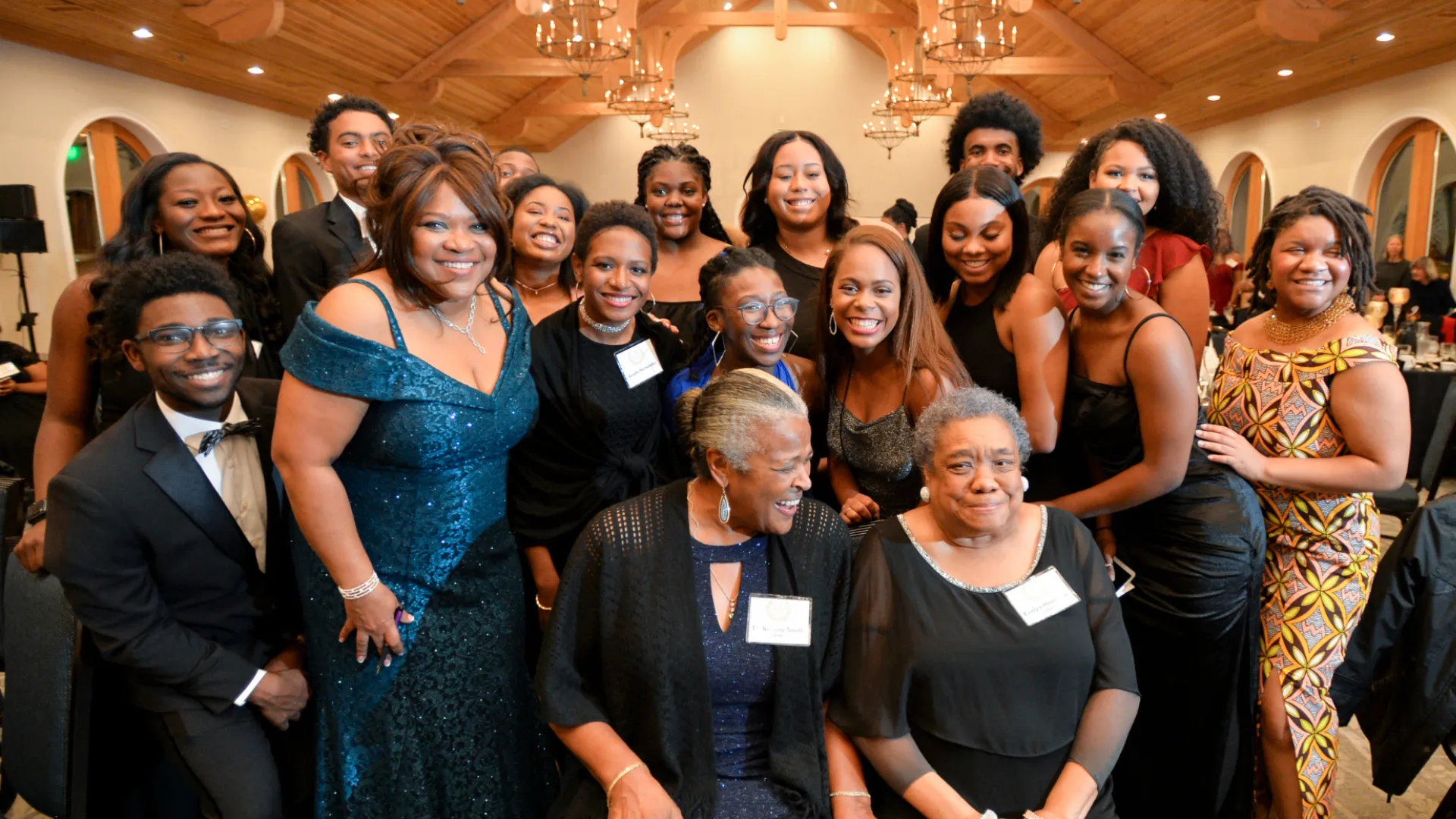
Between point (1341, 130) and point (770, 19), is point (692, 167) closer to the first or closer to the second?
point (1341, 130)

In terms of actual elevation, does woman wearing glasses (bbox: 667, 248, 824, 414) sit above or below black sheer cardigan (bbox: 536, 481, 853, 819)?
above

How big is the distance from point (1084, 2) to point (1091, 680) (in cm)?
1040

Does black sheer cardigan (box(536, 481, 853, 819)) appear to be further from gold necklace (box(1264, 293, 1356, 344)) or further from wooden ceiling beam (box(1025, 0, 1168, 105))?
wooden ceiling beam (box(1025, 0, 1168, 105))

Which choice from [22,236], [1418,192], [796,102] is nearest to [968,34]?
[1418,192]

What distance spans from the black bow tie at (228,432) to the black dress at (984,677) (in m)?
1.30

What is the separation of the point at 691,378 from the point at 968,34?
4766 mm

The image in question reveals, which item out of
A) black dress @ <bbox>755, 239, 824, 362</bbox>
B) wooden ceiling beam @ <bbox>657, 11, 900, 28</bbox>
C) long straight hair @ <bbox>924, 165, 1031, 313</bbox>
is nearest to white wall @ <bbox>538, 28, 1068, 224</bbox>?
wooden ceiling beam @ <bbox>657, 11, 900, 28</bbox>

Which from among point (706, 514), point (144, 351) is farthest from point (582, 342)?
point (144, 351)

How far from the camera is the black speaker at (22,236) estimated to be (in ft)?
21.0

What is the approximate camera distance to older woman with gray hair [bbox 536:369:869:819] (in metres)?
1.67

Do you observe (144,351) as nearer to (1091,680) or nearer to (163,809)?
(163,809)

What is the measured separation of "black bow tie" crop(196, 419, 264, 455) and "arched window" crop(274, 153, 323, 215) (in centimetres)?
1008

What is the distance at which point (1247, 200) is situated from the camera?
1247 cm

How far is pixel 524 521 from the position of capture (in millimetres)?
2203
